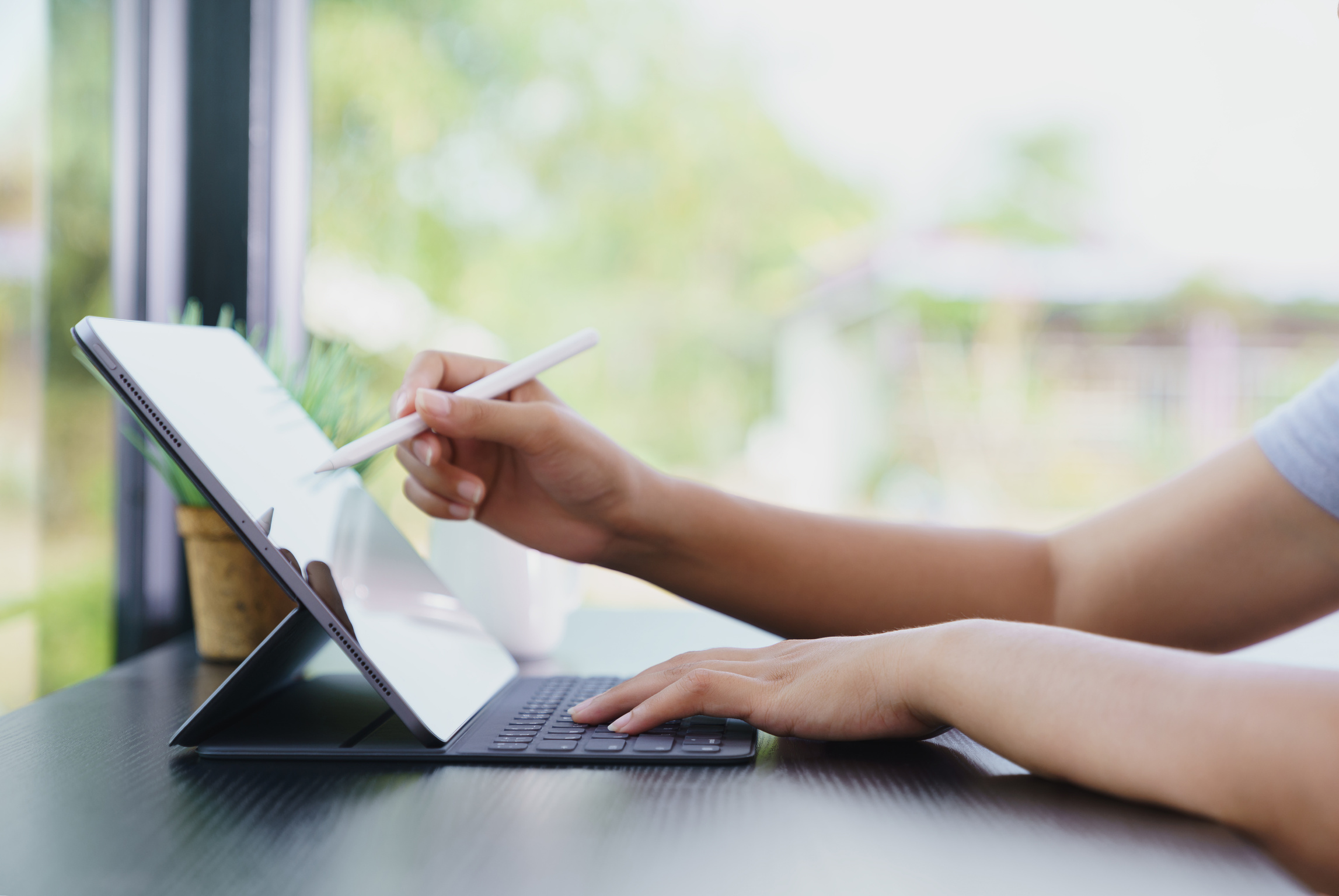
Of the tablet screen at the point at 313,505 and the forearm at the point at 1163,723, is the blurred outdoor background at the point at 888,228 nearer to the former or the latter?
the tablet screen at the point at 313,505

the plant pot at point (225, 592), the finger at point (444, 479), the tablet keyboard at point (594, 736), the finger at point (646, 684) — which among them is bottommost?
the plant pot at point (225, 592)

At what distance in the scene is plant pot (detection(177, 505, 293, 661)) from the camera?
2.69ft

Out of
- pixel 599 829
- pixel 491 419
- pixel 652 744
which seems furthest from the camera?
pixel 491 419

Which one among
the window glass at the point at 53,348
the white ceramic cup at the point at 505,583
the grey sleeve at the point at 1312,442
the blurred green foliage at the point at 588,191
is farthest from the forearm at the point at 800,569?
the blurred green foliage at the point at 588,191

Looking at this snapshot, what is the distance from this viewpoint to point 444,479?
68 centimetres

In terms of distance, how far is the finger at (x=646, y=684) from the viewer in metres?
0.54

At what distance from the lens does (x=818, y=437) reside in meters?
7.62

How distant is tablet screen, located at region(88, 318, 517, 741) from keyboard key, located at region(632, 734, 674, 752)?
0.10 m

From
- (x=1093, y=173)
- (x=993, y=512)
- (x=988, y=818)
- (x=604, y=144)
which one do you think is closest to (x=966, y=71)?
(x=1093, y=173)

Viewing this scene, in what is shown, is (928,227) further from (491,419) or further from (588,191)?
(491,419)

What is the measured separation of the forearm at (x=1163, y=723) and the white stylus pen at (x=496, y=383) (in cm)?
31

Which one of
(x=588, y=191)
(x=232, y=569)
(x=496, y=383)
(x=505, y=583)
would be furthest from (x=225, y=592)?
(x=588, y=191)

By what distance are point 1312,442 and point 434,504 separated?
0.63 m

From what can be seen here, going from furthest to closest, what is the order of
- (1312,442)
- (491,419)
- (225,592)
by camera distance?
(225,592) < (1312,442) < (491,419)
